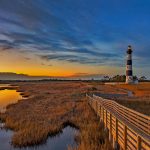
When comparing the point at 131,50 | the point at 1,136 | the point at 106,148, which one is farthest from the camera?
the point at 131,50

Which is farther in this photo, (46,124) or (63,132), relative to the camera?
(46,124)

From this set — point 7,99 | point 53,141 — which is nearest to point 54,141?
point 53,141

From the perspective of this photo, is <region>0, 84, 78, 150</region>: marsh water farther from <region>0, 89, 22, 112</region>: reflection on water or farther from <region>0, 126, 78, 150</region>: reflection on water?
<region>0, 89, 22, 112</region>: reflection on water

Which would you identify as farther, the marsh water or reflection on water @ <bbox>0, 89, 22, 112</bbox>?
reflection on water @ <bbox>0, 89, 22, 112</bbox>

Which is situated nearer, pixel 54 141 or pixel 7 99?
pixel 54 141

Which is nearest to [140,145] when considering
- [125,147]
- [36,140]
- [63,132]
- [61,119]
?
[125,147]

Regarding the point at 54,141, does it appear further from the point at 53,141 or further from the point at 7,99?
the point at 7,99

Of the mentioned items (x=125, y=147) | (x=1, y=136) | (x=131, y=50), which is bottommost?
(x=1, y=136)

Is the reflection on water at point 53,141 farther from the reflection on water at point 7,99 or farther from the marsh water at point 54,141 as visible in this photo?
the reflection on water at point 7,99

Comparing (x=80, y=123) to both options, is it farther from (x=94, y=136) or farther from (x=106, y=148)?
(x=106, y=148)

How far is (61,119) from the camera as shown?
2139 centimetres

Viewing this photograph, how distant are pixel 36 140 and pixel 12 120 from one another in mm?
6495

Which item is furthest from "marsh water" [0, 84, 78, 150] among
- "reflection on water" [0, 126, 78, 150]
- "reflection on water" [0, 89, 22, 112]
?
"reflection on water" [0, 89, 22, 112]

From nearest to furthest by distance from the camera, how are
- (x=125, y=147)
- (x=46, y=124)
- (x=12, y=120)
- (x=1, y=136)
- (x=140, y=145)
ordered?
(x=140, y=145) < (x=125, y=147) < (x=1, y=136) < (x=46, y=124) < (x=12, y=120)
